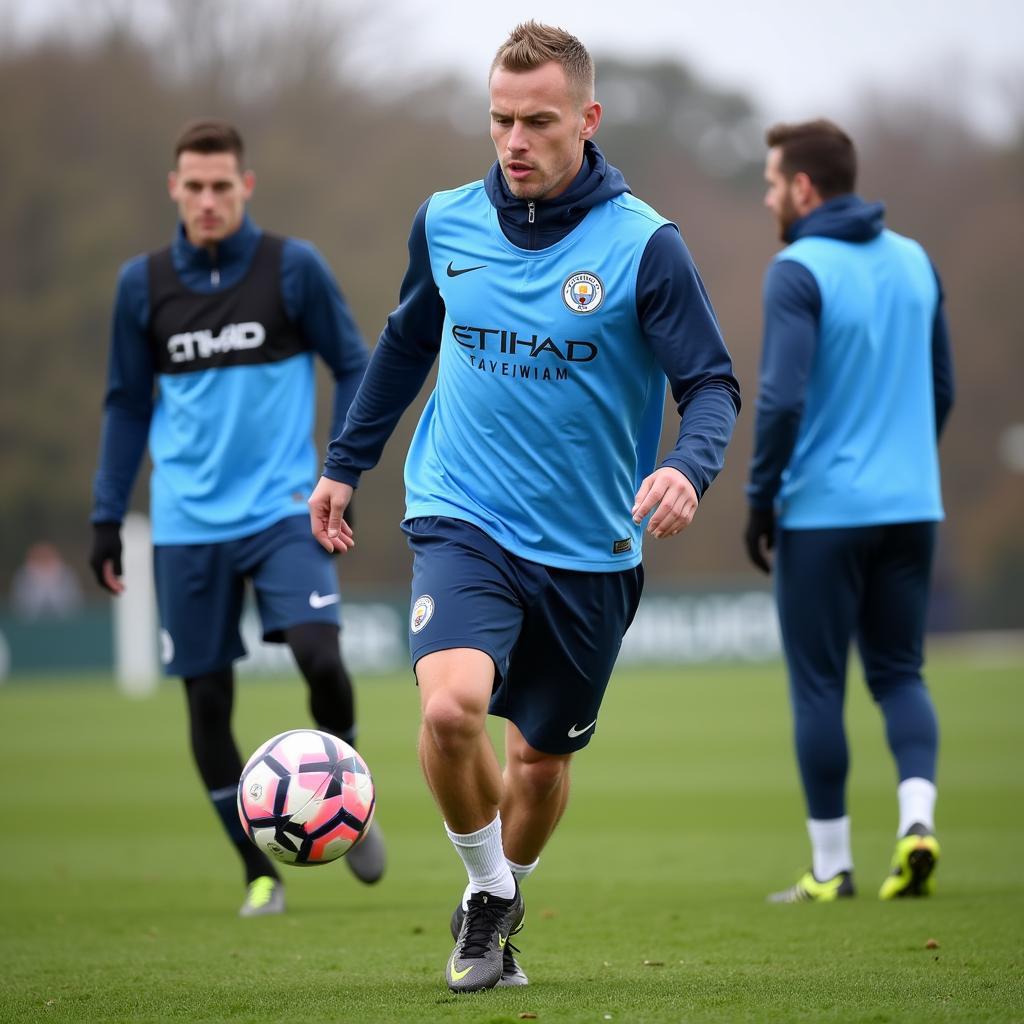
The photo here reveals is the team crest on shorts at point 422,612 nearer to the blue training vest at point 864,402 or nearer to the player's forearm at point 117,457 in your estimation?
the blue training vest at point 864,402

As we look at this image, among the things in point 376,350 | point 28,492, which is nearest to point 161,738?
point 376,350

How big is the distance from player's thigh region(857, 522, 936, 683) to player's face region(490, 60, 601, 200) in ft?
8.56

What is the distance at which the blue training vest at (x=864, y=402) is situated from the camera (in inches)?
268

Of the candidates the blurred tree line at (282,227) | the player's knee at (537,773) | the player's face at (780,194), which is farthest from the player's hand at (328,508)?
the blurred tree line at (282,227)

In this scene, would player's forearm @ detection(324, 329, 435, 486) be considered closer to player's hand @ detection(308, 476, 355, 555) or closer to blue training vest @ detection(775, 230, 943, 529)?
player's hand @ detection(308, 476, 355, 555)

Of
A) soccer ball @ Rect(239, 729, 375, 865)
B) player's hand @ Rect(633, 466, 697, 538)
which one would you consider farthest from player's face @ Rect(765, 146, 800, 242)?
soccer ball @ Rect(239, 729, 375, 865)

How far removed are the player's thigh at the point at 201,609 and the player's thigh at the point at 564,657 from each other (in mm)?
Answer: 2084

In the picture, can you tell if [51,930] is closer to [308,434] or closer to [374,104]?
[308,434]

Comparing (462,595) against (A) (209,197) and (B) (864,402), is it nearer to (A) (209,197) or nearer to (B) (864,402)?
(B) (864,402)

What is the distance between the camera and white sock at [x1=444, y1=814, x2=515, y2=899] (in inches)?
185

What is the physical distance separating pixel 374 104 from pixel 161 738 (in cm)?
2931

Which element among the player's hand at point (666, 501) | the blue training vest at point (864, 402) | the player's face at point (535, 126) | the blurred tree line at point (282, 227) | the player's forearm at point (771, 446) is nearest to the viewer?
the player's hand at point (666, 501)

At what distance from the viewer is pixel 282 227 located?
41.4m

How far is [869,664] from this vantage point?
7.01 metres
